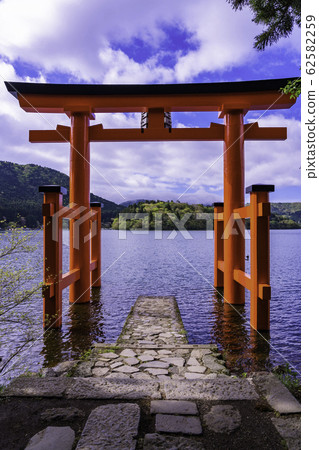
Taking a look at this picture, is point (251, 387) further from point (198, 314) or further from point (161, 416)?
point (198, 314)

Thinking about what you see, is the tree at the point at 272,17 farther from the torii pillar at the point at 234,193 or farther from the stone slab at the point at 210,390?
the stone slab at the point at 210,390

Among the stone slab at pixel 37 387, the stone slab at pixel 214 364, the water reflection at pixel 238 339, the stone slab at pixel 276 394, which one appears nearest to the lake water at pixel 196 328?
the water reflection at pixel 238 339

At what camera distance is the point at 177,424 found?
2443mm

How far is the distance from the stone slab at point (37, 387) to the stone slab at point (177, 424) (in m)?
0.96

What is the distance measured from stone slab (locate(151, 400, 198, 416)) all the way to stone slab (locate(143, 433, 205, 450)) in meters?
0.32

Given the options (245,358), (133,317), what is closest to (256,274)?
(245,358)

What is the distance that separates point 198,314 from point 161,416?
5323 millimetres

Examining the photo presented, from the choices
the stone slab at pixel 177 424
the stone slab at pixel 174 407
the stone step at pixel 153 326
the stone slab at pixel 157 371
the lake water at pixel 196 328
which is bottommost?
the lake water at pixel 196 328

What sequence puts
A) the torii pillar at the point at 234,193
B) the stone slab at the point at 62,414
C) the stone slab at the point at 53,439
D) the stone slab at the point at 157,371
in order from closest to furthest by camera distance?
the stone slab at the point at 53,439
the stone slab at the point at 62,414
the stone slab at the point at 157,371
the torii pillar at the point at 234,193

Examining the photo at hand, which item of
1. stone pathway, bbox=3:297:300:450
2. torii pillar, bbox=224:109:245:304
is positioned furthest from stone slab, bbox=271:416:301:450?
torii pillar, bbox=224:109:245:304

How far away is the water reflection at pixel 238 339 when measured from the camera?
4.88 meters

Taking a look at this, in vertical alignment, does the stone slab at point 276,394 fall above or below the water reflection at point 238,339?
above

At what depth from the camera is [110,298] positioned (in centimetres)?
962

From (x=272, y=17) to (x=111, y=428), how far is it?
619 centimetres
